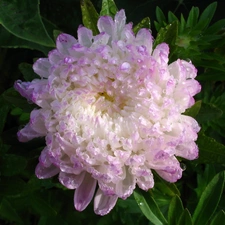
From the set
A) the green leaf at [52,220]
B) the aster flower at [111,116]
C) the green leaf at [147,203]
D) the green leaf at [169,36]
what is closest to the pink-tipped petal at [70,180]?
the aster flower at [111,116]

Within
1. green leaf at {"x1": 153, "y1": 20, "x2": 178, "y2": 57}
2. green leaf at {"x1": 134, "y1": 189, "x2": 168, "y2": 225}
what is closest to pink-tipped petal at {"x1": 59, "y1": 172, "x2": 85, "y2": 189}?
green leaf at {"x1": 134, "y1": 189, "x2": 168, "y2": 225}

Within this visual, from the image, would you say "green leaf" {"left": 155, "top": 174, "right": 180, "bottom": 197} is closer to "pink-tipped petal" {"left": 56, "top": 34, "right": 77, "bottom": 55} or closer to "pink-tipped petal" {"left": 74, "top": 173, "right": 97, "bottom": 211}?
"pink-tipped petal" {"left": 74, "top": 173, "right": 97, "bottom": 211}

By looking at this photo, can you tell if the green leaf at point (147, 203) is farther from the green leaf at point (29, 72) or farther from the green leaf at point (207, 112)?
the green leaf at point (29, 72)

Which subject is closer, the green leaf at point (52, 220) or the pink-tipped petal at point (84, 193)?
the pink-tipped petal at point (84, 193)

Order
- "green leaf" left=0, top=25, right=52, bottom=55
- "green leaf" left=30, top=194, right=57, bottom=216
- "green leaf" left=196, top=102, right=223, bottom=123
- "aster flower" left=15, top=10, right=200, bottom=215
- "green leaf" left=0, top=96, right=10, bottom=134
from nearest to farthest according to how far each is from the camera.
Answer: "aster flower" left=15, top=10, right=200, bottom=215, "green leaf" left=196, top=102, right=223, bottom=123, "green leaf" left=0, top=96, right=10, bottom=134, "green leaf" left=30, top=194, right=57, bottom=216, "green leaf" left=0, top=25, right=52, bottom=55

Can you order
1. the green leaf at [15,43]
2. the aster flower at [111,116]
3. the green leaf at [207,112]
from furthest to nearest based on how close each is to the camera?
the green leaf at [15,43]
the green leaf at [207,112]
the aster flower at [111,116]

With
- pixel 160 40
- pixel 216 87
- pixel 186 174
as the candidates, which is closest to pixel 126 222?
pixel 186 174

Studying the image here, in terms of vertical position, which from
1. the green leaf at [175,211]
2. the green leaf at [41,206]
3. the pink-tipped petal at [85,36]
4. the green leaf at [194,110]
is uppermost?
the pink-tipped petal at [85,36]

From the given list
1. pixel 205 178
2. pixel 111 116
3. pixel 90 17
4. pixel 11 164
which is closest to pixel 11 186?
pixel 11 164
